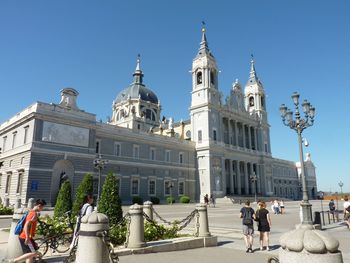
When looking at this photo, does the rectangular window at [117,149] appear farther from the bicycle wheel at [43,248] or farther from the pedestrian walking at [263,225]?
the pedestrian walking at [263,225]

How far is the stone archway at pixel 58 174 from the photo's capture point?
3072 centimetres

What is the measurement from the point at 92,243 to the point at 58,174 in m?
28.7

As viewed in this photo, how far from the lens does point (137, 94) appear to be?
69125 millimetres

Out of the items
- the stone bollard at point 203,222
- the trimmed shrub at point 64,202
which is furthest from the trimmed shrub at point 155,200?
the stone bollard at point 203,222

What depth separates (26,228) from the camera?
6480 mm

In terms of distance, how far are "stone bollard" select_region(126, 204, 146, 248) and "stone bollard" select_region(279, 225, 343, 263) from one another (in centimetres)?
567

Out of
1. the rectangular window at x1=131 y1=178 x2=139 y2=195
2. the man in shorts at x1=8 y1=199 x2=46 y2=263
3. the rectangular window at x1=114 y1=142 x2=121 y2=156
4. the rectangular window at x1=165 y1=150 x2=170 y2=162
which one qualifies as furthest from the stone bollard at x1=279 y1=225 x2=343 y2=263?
the rectangular window at x1=165 y1=150 x2=170 y2=162

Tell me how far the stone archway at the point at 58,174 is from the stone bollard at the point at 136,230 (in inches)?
964

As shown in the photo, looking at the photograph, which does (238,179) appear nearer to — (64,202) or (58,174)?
(58,174)

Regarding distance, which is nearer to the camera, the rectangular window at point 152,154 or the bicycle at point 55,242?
the bicycle at point 55,242

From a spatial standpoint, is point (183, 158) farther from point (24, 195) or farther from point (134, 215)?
point (134, 215)

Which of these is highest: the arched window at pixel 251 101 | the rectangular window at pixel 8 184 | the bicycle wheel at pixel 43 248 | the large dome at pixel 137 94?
the large dome at pixel 137 94

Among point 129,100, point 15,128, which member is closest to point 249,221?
point 15,128

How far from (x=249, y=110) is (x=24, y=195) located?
5051cm
